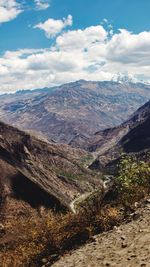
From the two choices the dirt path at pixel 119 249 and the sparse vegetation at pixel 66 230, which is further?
the sparse vegetation at pixel 66 230

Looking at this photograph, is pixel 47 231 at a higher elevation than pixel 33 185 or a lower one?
higher

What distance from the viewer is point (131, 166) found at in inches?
1316

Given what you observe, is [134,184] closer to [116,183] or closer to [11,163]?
[116,183]

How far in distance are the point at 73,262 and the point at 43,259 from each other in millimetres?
3136

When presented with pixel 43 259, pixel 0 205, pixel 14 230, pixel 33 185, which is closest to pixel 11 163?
pixel 33 185

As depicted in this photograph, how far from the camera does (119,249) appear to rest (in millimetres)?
18984

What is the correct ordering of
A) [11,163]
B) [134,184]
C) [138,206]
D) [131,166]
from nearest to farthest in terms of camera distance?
1. [138,206]
2. [134,184]
3. [131,166]
4. [11,163]

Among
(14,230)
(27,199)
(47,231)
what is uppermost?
(47,231)

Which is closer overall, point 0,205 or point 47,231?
point 47,231

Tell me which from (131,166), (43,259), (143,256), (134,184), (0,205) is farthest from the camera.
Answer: (0,205)

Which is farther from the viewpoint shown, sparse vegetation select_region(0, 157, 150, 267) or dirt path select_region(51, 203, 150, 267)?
sparse vegetation select_region(0, 157, 150, 267)

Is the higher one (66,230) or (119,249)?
(119,249)

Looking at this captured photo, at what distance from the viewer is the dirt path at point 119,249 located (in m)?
17.4

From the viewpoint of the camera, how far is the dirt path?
17406mm
